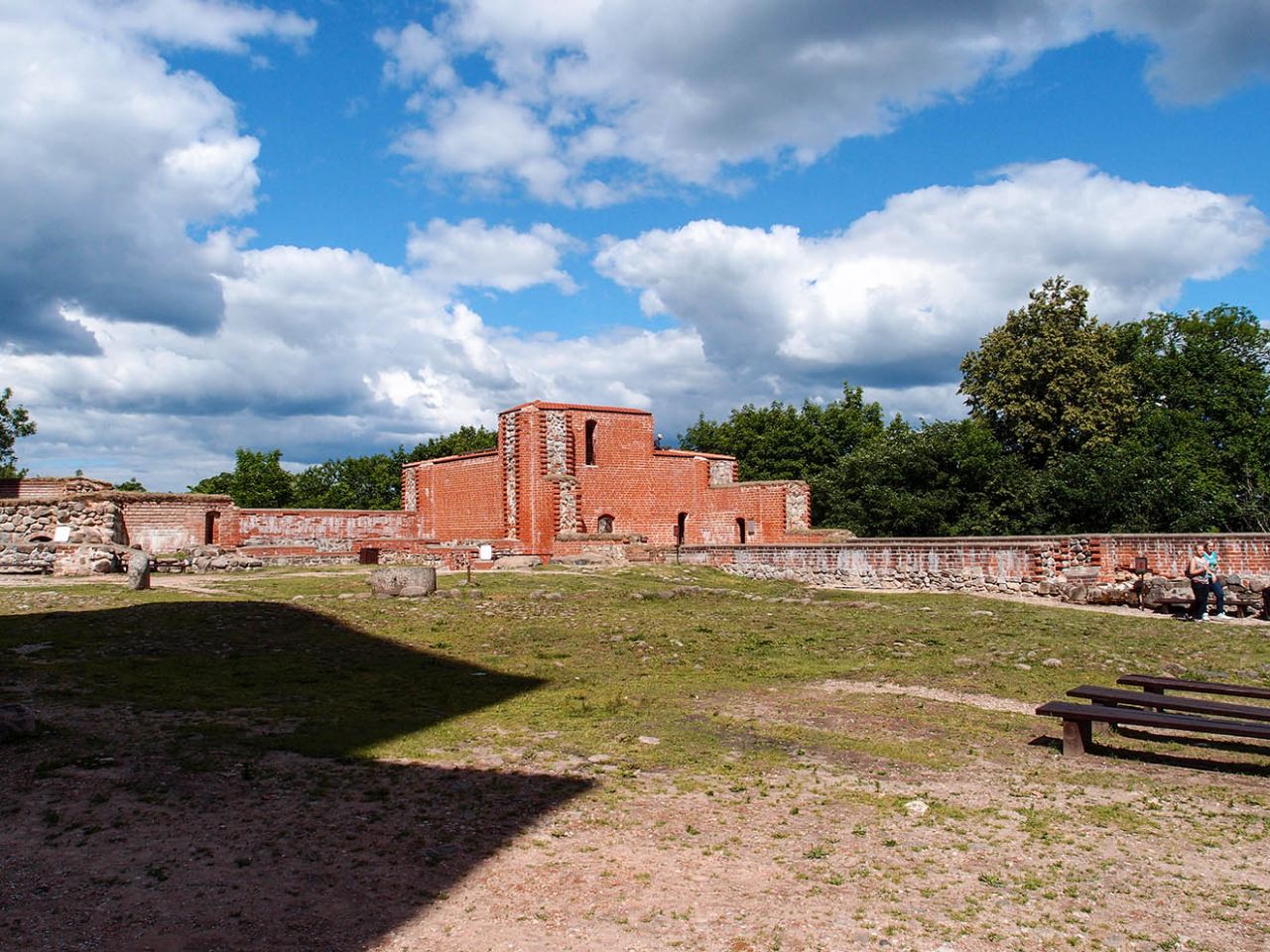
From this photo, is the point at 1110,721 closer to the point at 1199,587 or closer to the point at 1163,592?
the point at 1199,587

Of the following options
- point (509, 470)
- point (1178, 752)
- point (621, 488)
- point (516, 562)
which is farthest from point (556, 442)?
point (1178, 752)

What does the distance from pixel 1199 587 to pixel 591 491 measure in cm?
2077

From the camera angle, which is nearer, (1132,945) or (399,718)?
(1132,945)

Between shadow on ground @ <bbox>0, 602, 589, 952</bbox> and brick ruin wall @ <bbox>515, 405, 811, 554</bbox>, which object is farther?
brick ruin wall @ <bbox>515, 405, 811, 554</bbox>

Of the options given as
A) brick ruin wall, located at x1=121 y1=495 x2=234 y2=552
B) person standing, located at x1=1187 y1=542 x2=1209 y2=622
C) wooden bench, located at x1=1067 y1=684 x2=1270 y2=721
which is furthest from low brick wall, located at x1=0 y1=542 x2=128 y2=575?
person standing, located at x1=1187 y1=542 x2=1209 y2=622

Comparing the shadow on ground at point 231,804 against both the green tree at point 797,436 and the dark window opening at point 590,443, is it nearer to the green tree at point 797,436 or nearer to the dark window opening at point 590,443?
the dark window opening at point 590,443

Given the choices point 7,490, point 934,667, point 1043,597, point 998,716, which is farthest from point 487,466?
point 998,716

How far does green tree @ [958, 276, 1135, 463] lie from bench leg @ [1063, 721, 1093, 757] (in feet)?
100

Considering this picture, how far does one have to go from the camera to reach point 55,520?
18625 mm

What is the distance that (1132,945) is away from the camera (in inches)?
138

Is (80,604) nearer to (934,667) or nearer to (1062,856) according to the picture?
(934,667)

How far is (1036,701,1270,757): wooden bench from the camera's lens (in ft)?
20.1

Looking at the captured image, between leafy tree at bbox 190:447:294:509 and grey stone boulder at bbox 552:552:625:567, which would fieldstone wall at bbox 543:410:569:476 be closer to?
grey stone boulder at bbox 552:552:625:567

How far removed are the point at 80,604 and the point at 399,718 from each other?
779 cm
